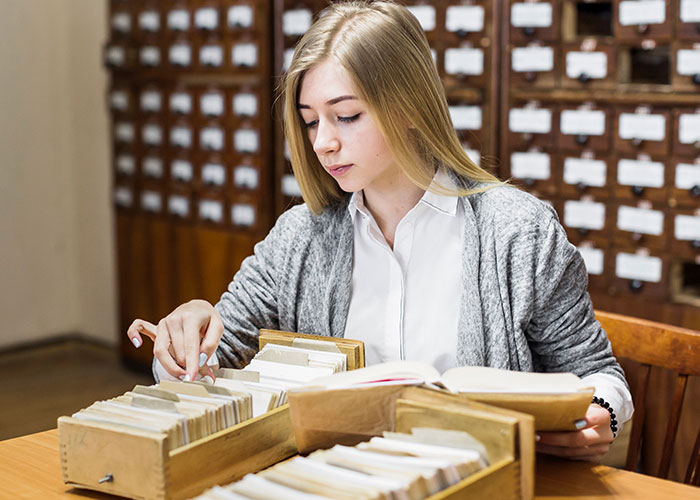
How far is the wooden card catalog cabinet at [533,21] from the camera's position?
309 cm

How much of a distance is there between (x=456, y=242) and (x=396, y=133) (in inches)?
10.0

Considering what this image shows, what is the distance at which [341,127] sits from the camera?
1.61 meters

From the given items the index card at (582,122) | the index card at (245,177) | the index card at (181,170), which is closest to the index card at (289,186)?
the index card at (245,177)

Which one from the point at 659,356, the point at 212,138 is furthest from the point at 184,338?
the point at 212,138

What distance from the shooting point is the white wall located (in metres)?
4.81

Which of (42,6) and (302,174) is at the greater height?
(42,6)

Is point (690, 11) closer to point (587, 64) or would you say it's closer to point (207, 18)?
point (587, 64)

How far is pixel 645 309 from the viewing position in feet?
9.91

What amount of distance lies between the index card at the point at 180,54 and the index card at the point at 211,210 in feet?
2.15

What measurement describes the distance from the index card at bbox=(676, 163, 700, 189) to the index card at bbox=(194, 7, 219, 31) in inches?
84.7

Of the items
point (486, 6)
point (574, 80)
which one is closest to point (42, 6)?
point (486, 6)

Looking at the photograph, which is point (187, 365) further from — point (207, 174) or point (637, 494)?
point (207, 174)

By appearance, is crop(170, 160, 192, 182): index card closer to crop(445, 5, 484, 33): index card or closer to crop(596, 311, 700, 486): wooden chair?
crop(445, 5, 484, 33): index card

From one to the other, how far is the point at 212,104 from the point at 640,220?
2.04 meters
